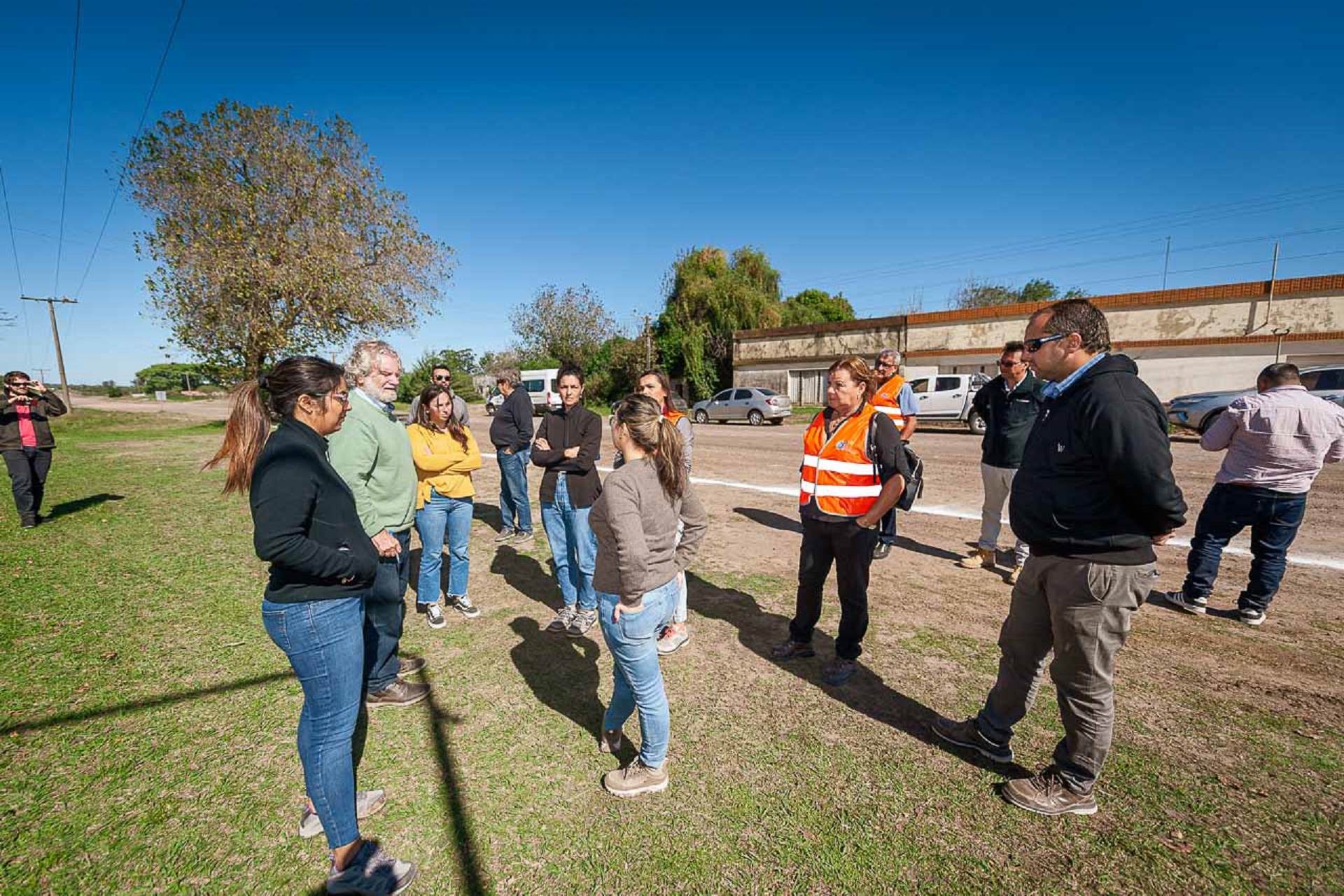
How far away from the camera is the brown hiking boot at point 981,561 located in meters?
5.27

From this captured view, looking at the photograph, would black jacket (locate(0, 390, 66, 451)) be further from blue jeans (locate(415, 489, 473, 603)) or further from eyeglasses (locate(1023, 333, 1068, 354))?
eyeglasses (locate(1023, 333, 1068, 354))

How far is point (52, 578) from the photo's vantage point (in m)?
5.21

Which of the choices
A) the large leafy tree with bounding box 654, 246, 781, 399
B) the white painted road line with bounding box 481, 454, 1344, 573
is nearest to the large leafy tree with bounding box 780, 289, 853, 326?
the large leafy tree with bounding box 654, 246, 781, 399

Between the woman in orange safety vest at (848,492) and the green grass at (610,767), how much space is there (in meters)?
0.49

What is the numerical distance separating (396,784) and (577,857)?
3.43ft

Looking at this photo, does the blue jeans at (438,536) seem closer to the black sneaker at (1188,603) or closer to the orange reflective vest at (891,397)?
the orange reflective vest at (891,397)

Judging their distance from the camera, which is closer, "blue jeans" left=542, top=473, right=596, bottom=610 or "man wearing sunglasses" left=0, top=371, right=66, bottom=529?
"blue jeans" left=542, top=473, right=596, bottom=610

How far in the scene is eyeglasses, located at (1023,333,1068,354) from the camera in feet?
7.72

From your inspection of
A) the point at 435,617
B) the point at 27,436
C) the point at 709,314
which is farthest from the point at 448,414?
the point at 709,314

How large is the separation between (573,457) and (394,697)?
1.90 meters

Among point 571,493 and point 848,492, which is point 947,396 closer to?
point 848,492

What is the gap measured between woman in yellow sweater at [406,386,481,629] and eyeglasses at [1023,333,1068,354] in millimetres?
3617

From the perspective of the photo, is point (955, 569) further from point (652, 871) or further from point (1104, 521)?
point (652, 871)

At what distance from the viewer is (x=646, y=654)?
2.31 metres
